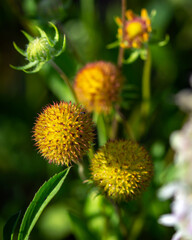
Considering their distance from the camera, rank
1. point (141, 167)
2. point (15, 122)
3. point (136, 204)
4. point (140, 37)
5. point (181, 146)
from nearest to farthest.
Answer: point (181, 146)
point (141, 167)
point (140, 37)
point (136, 204)
point (15, 122)

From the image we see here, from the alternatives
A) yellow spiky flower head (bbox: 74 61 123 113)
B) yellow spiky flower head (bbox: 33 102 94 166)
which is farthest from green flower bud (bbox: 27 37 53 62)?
yellow spiky flower head (bbox: 74 61 123 113)

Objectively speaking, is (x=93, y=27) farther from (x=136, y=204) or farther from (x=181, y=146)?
(x=181, y=146)

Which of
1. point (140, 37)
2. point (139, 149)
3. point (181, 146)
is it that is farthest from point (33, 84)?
point (181, 146)

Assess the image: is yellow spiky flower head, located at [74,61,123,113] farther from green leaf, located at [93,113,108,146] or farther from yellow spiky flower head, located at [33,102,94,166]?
yellow spiky flower head, located at [33,102,94,166]

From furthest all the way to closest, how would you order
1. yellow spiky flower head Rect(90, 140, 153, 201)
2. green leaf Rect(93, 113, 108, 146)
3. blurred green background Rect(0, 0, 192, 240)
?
Result: blurred green background Rect(0, 0, 192, 240)
green leaf Rect(93, 113, 108, 146)
yellow spiky flower head Rect(90, 140, 153, 201)

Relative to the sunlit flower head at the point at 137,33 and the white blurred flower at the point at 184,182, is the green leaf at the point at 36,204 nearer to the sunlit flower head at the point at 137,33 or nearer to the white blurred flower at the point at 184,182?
the white blurred flower at the point at 184,182

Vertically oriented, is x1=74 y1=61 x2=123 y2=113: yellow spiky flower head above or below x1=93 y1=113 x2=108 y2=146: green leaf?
above

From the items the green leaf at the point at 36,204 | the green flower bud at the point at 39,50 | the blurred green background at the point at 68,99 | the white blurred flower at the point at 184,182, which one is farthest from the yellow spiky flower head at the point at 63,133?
the blurred green background at the point at 68,99
